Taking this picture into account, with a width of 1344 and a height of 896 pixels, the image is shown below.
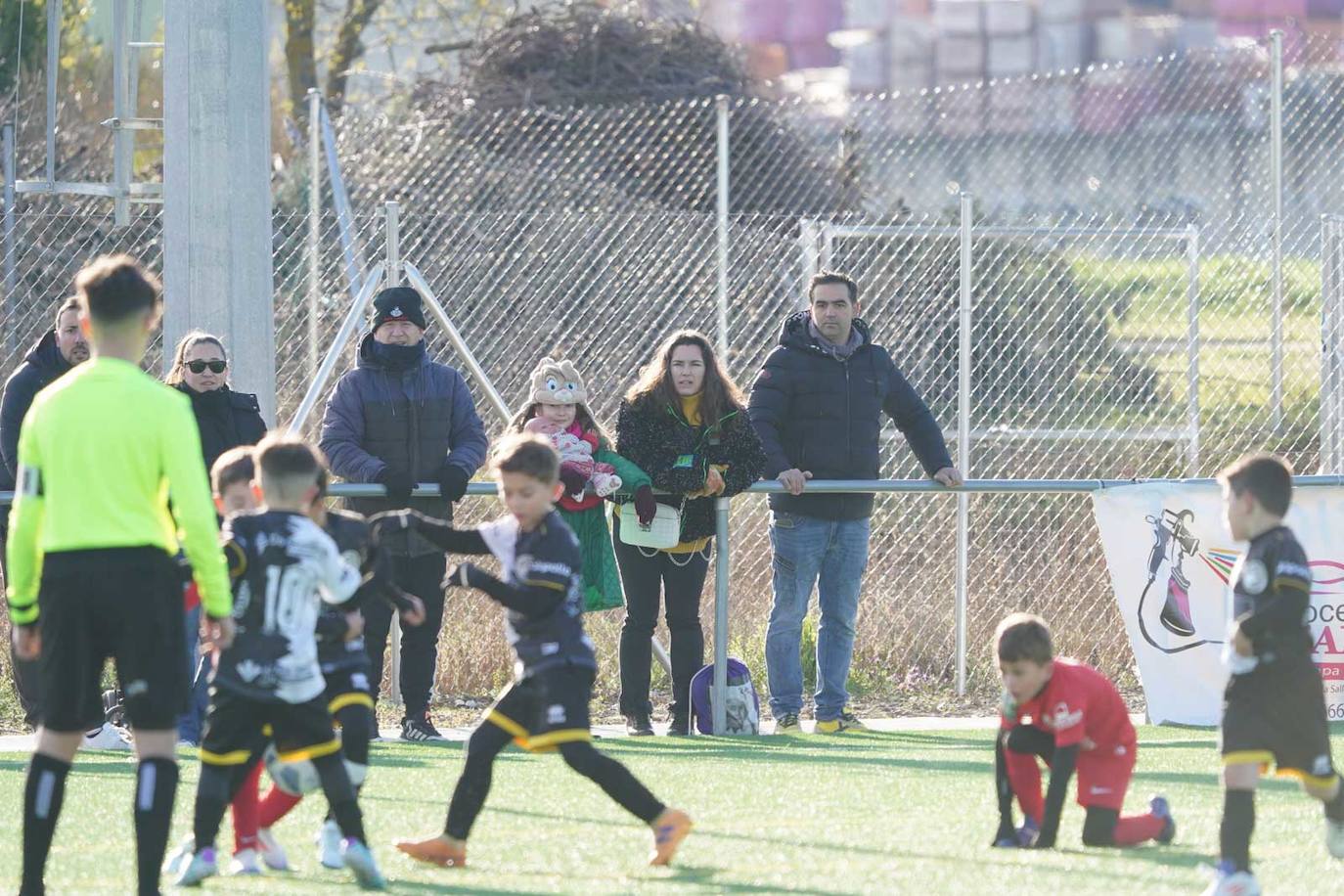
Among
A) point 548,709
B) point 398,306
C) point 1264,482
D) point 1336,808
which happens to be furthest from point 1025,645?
point 398,306

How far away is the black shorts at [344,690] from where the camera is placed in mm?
5871

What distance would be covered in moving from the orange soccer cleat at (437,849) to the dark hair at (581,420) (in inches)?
136

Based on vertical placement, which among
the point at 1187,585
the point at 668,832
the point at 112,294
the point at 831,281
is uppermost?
the point at 831,281

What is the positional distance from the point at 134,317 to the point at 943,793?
3.75 m

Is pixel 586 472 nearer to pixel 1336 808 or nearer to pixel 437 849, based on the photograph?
pixel 437 849

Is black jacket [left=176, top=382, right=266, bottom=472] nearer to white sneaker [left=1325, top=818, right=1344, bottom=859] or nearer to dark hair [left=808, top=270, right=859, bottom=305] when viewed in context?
dark hair [left=808, top=270, right=859, bottom=305]

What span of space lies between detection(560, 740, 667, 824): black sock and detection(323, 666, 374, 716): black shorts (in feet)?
2.11

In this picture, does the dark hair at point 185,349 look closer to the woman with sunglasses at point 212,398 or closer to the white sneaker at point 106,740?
the woman with sunglasses at point 212,398

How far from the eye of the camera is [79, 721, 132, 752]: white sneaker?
8.77m

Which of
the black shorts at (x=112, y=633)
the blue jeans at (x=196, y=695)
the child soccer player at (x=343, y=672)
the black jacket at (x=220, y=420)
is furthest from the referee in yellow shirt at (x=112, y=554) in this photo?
the blue jeans at (x=196, y=695)

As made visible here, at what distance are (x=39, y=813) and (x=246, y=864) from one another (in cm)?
73

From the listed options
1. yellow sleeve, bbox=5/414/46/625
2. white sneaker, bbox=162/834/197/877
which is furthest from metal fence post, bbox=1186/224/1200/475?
yellow sleeve, bbox=5/414/46/625

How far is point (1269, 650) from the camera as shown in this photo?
5.45m

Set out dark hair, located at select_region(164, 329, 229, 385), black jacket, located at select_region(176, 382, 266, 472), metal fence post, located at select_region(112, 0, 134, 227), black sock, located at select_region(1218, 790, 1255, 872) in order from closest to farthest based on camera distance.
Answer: black sock, located at select_region(1218, 790, 1255, 872), dark hair, located at select_region(164, 329, 229, 385), black jacket, located at select_region(176, 382, 266, 472), metal fence post, located at select_region(112, 0, 134, 227)
